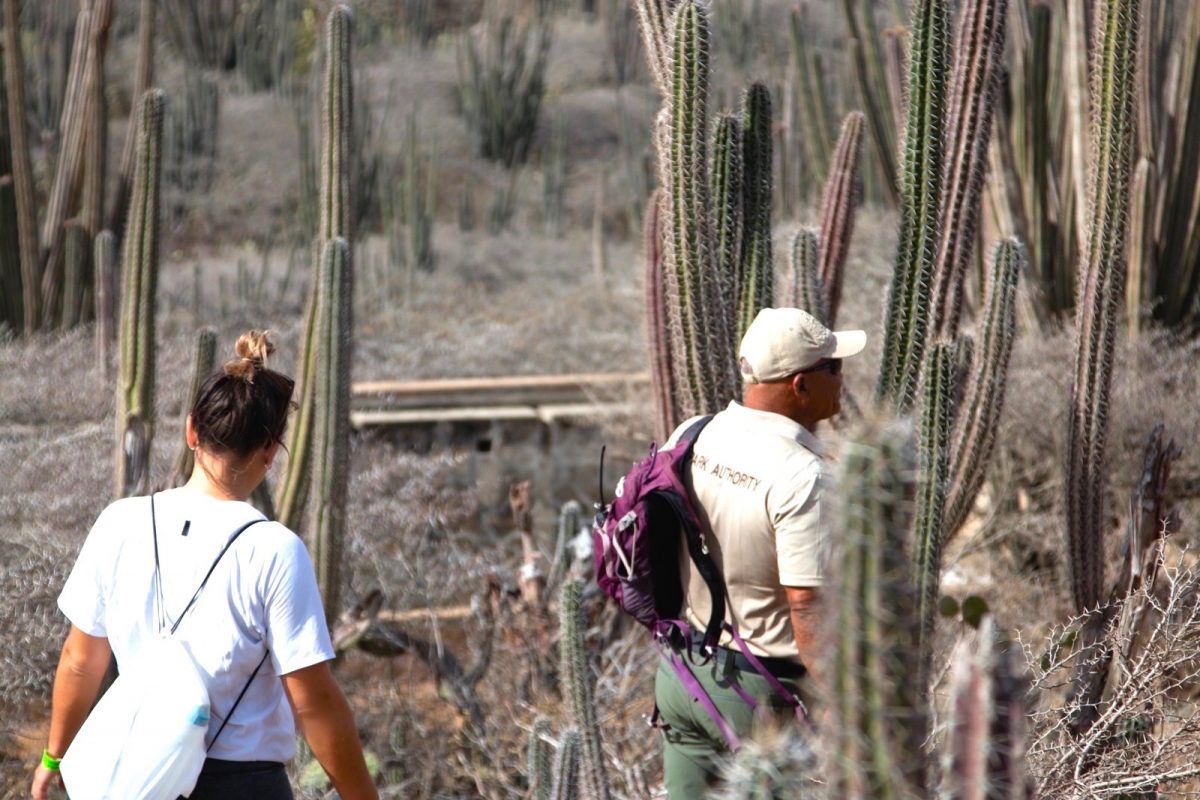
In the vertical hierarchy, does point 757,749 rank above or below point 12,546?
above

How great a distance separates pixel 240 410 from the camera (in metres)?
2.39

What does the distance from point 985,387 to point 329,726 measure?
2.76m

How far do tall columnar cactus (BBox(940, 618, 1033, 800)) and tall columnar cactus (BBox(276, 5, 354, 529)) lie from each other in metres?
3.89

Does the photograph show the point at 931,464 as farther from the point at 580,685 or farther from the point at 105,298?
the point at 105,298

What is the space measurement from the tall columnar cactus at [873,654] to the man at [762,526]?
90 cm

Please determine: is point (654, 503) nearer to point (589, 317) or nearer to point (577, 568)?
point (577, 568)

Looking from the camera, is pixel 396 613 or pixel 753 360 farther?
pixel 396 613

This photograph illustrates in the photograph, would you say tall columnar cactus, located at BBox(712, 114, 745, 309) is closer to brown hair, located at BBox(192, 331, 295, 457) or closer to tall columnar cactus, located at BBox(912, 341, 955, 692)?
tall columnar cactus, located at BBox(912, 341, 955, 692)

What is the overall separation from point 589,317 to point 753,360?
841 cm

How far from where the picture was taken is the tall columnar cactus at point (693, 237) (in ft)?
12.6

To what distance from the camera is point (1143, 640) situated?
159 inches

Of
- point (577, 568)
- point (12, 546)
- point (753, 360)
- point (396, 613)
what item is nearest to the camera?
point (753, 360)

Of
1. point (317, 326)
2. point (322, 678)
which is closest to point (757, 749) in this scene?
point (322, 678)

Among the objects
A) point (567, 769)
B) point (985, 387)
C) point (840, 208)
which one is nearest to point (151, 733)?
point (567, 769)
